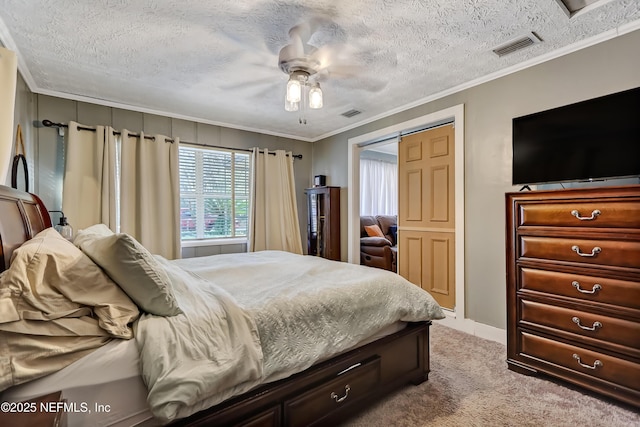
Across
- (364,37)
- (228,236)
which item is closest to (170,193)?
(228,236)

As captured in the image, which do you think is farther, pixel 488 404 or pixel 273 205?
pixel 273 205

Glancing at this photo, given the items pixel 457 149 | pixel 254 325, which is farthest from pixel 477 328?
pixel 254 325

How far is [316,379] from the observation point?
154 centimetres

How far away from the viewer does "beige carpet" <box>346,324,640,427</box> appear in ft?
5.58

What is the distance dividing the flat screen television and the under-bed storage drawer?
184 cm

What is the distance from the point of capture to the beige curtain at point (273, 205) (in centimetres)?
431

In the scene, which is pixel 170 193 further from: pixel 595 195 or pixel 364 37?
pixel 595 195

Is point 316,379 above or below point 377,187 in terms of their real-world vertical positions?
below

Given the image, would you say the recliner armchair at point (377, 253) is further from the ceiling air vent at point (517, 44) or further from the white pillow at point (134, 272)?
the white pillow at point (134, 272)

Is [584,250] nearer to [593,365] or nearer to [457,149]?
[593,365]

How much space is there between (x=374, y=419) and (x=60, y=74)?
3772 mm

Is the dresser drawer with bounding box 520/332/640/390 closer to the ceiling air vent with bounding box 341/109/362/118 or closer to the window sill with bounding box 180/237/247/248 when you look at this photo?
the ceiling air vent with bounding box 341/109/362/118

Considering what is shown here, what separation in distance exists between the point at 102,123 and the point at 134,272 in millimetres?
3049

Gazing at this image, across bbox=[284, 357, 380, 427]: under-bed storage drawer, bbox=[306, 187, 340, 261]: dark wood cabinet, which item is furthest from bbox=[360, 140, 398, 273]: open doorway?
bbox=[284, 357, 380, 427]: under-bed storage drawer
